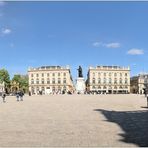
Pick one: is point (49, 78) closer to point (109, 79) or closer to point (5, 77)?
point (109, 79)

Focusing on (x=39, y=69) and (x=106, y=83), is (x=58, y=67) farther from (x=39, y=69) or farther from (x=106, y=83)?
(x=106, y=83)

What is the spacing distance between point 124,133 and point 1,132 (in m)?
4.47

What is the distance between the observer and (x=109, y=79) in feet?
643

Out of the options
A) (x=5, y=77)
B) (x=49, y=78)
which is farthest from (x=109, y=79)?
(x=5, y=77)

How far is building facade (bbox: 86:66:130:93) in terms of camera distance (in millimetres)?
193250

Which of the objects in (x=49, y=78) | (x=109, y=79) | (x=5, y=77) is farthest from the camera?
Result: (x=109, y=79)

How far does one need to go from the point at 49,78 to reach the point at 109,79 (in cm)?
2937

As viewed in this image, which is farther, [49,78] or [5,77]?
[49,78]

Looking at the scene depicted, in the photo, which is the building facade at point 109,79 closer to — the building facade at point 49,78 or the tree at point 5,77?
the building facade at point 49,78

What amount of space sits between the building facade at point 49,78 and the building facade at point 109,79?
12073mm

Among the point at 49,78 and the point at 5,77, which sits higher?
the point at 49,78

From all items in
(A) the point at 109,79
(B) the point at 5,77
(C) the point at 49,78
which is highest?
(C) the point at 49,78

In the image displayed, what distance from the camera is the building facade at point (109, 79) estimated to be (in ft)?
634

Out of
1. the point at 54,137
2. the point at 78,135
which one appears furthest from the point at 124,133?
the point at 54,137
